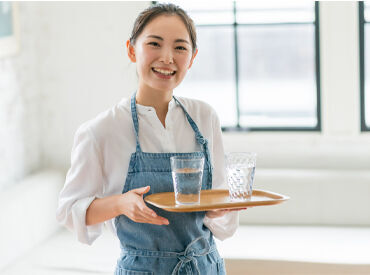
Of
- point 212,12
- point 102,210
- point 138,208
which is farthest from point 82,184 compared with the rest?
point 212,12

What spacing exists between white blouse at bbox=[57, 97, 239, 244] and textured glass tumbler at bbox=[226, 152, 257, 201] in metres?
0.11

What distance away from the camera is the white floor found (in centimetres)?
288

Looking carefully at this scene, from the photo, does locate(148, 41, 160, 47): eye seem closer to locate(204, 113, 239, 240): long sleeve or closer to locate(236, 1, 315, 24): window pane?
locate(204, 113, 239, 240): long sleeve

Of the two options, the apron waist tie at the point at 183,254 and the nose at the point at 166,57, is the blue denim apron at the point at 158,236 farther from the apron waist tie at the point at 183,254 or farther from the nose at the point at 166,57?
the nose at the point at 166,57

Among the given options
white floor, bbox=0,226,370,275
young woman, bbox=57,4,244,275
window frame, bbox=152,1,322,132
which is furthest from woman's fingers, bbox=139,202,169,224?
window frame, bbox=152,1,322,132

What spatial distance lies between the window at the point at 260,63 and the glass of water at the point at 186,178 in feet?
7.93

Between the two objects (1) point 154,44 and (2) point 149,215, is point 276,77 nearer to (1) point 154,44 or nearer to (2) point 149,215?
(1) point 154,44

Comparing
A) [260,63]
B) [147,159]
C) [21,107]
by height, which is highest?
[260,63]

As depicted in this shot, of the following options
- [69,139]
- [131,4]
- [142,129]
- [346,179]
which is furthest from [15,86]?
[142,129]

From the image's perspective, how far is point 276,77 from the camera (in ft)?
12.7

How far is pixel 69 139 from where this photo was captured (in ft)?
12.8

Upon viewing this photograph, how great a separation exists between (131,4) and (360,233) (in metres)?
1.95

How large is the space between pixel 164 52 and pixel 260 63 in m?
2.49

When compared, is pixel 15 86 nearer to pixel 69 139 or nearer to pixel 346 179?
pixel 69 139
